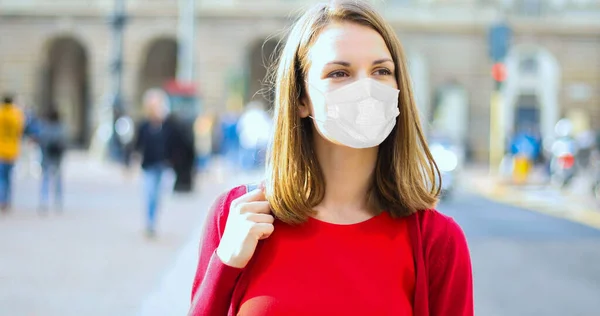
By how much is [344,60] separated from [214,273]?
25.7 inches

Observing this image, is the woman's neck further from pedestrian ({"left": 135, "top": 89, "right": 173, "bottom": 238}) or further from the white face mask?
pedestrian ({"left": 135, "top": 89, "right": 173, "bottom": 238})

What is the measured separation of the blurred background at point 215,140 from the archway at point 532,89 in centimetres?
9

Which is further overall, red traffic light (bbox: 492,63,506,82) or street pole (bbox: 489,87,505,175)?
street pole (bbox: 489,87,505,175)

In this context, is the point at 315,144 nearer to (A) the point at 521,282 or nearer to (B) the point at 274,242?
(B) the point at 274,242

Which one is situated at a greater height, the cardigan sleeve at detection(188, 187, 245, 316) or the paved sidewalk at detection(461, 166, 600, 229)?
the cardigan sleeve at detection(188, 187, 245, 316)

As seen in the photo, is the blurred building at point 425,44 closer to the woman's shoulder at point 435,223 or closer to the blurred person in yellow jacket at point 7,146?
the blurred person in yellow jacket at point 7,146

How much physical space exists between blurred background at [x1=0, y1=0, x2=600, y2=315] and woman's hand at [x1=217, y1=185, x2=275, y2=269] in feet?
1.20

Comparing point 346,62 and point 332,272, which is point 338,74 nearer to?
point 346,62

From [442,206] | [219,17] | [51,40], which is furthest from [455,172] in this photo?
[51,40]

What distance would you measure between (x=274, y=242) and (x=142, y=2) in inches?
1451

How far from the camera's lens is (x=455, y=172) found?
768 inches

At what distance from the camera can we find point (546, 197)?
2005cm

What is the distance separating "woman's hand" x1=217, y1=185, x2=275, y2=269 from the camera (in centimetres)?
207

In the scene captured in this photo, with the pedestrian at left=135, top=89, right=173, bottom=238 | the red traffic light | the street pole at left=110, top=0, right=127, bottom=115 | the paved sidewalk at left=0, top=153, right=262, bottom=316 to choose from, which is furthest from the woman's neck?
the street pole at left=110, top=0, right=127, bottom=115
